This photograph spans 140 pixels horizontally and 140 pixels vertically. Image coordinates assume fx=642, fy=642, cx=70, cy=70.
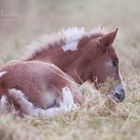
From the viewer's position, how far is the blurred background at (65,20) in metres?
13.0

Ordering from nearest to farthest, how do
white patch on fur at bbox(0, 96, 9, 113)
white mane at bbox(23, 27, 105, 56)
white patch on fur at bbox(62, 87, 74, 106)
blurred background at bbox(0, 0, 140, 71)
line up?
white patch on fur at bbox(0, 96, 9, 113) < white patch on fur at bbox(62, 87, 74, 106) < white mane at bbox(23, 27, 105, 56) < blurred background at bbox(0, 0, 140, 71)

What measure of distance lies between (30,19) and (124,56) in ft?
30.1

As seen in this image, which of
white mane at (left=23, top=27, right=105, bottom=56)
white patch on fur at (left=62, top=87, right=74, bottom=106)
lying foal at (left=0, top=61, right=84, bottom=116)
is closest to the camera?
lying foal at (left=0, top=61, right=84, bottom=116)

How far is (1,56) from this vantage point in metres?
11.4

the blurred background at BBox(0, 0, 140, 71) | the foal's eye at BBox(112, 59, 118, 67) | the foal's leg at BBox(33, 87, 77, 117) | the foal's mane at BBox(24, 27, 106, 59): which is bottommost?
the blurred background at BBox(0, 0, 140, 71)

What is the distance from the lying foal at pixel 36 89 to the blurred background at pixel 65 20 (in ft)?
11.6

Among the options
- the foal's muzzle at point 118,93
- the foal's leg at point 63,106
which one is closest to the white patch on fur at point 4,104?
the foal's leg at point 63,106

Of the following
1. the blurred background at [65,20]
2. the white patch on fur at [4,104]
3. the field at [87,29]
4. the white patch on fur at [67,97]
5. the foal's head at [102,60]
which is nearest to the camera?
the field at [87,29]

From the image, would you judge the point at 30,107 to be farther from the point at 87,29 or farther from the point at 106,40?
the point at 87,29

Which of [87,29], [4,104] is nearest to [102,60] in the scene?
[4,104]

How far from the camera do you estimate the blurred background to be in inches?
512

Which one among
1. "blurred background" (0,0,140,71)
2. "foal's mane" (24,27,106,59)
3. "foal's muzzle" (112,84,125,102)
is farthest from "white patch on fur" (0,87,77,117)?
"blurred background" (0,0,140,71)

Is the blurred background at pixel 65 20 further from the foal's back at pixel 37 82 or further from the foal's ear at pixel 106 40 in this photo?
the foal's back at pixel 37 82

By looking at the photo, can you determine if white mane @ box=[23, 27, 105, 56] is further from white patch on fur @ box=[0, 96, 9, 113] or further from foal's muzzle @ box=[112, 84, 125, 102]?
white patch on fur @ box=[0, 96, 9, 113]
